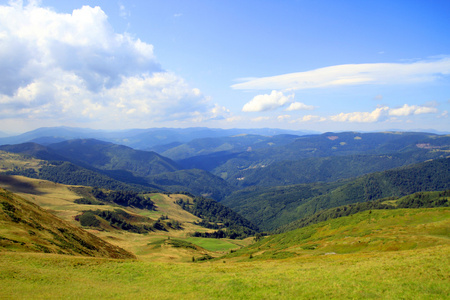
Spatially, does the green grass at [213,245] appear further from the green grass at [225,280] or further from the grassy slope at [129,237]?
the green grass at [225,280]

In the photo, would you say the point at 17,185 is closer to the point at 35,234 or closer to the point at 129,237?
the point at 129,237

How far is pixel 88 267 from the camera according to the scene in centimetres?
3447

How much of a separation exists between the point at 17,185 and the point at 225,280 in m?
231

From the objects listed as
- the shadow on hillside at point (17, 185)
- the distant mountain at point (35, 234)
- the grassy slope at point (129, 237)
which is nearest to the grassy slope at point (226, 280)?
the distant mountain at point (35, 234)

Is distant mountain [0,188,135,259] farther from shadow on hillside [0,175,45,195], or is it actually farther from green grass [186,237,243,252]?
shadow on hillside [0,175,45,195]

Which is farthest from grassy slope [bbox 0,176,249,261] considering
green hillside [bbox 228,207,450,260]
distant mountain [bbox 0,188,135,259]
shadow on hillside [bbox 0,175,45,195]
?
green hillside [bbox 228,207,450,260]

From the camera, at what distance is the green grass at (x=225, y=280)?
23.9 metres

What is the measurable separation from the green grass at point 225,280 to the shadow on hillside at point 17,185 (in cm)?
19597

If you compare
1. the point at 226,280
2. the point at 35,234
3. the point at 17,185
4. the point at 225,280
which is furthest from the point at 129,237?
the point at 17,185

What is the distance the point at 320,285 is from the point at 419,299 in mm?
8616

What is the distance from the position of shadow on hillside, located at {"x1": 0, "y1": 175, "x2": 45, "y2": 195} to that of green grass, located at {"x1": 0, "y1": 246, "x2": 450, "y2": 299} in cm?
19597

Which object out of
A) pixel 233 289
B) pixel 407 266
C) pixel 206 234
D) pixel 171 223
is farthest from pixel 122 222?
pixel 407 266

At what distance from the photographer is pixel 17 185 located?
18950 cm

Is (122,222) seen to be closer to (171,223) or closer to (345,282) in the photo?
(171,223)
